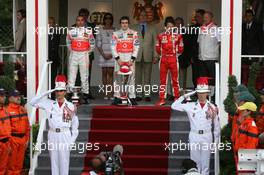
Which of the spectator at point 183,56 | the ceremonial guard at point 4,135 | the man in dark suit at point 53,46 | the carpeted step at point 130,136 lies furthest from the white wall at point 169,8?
the ceremonial guard at point 4,135

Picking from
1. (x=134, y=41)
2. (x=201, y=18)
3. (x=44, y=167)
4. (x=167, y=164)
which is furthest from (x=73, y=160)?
(x=201, y=18)

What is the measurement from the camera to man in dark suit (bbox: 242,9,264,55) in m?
16.6

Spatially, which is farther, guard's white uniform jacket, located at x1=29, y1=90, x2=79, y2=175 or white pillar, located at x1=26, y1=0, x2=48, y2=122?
white pillar, located at x1=26, y1=0, x2=48, y2=122

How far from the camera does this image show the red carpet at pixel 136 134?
14.4 m

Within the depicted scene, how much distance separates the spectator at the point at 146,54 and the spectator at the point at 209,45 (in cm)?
116

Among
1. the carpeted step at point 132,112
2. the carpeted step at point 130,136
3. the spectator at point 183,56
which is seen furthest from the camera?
the spectator at point 183,56

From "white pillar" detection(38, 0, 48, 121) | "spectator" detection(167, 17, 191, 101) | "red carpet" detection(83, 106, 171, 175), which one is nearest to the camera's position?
"red carpet" detection(83, 106, 171, 175)

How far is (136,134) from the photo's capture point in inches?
586

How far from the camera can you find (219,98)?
1523cm

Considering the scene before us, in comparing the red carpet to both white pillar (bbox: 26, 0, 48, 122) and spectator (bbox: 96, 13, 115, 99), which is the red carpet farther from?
spectator (bbox: 96, 13, 115, 99)

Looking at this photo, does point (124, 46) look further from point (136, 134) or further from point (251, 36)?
point (251, 36)

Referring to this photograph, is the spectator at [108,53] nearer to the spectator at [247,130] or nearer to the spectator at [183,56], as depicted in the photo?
the spectator at [183,56]

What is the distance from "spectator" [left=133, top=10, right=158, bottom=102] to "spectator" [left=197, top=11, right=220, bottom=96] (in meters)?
1.16

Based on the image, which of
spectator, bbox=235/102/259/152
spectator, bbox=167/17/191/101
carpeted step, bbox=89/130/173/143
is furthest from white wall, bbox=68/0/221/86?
spectator, bbox=235/102/259/152
